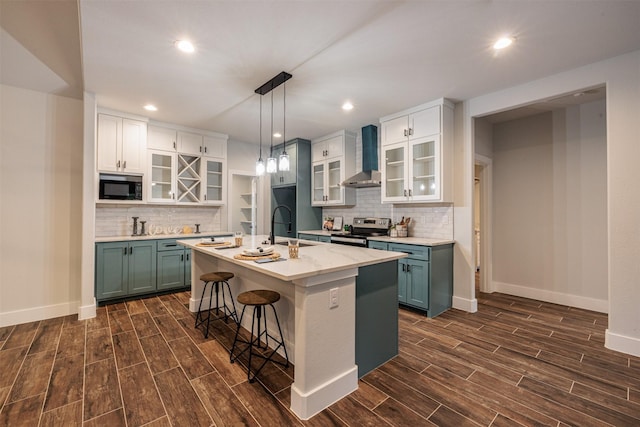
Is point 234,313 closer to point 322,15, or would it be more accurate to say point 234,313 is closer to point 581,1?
point 322,15

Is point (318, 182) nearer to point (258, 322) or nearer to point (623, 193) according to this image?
point (258, 322)

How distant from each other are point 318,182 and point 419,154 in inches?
82.2

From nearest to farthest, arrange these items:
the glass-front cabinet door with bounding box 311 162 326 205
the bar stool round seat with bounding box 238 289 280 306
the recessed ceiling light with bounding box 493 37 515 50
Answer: the bar stool round seat with bounding box 238 289 280 306 < the recessed ceiling light with bounding box 493 37 515 50 < the glass-front cabinet door with bounding box 311 162 326 205

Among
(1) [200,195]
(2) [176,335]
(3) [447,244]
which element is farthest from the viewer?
(1) [200,195]

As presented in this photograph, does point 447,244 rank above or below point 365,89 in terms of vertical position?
below

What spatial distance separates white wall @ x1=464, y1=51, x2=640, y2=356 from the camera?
253 centimetres

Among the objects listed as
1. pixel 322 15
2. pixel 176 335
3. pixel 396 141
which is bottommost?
A: pixel 176 335

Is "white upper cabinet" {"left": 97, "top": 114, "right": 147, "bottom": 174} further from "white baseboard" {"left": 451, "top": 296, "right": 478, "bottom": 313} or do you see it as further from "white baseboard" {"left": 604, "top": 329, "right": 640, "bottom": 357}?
"white baseboard" {"left": 604, "top": 329, "right": 640, "bottom": 357}

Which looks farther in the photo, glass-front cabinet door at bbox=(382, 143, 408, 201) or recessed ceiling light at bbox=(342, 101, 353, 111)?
glass-front cabinet door at bbox=(382, 143, 408, 201)

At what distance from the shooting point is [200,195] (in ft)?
15.8

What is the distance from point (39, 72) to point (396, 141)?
14.1 ft

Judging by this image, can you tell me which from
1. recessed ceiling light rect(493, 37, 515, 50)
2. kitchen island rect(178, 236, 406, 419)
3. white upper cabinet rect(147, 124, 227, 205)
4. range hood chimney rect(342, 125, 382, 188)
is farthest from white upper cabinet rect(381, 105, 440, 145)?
white upper cabinet rect(147, 124, 227, 205)

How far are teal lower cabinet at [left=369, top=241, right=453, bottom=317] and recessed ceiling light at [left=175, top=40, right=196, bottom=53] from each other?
2.99 m

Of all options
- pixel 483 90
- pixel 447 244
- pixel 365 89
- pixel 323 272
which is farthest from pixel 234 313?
pixel 483 90
